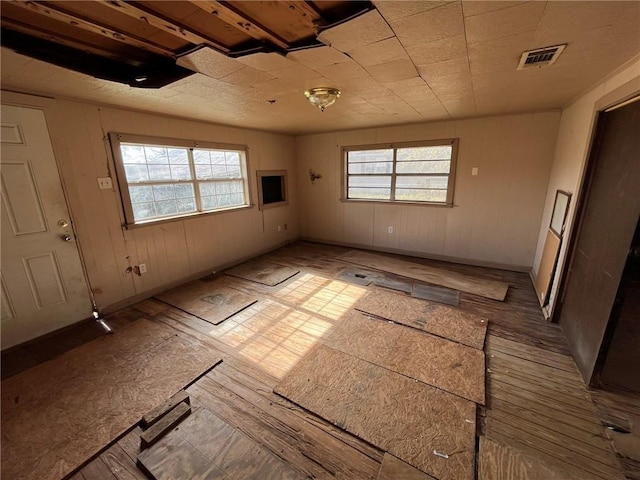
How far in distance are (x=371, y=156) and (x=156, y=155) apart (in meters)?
3.60

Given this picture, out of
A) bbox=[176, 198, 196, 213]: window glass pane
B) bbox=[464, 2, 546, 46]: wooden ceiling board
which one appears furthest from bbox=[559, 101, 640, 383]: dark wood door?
bbox=[176, 198, 196, 213]: window glass pane

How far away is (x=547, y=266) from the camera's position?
10.2 feet

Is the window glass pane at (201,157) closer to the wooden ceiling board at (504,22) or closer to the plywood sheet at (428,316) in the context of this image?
the plywood sheet at (428,316)

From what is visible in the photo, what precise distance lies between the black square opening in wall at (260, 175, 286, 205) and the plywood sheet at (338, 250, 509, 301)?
6.15 ft

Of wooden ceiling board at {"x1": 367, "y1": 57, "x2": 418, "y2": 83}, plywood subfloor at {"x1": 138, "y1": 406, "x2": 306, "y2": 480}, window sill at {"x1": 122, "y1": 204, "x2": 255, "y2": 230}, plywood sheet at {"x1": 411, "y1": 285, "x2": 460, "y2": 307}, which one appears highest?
wooden ceiling board at {"x1": 367, "y1": 57, "x2": 418, "y2": 83}

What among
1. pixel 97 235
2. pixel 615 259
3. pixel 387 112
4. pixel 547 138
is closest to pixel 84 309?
pixel 97 235

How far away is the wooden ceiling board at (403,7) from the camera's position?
117 centimetres

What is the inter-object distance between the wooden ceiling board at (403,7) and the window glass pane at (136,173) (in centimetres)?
327

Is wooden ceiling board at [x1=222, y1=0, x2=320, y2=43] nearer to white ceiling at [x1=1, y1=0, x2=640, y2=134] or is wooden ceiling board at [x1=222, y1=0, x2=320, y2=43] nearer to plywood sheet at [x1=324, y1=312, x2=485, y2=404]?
white ceiling at [x1=1, y1=0, x2=640, y2=134]

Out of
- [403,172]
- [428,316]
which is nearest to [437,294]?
[428,316]

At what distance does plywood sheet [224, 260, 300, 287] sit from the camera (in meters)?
4.01

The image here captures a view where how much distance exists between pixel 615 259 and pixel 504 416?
1.37 m

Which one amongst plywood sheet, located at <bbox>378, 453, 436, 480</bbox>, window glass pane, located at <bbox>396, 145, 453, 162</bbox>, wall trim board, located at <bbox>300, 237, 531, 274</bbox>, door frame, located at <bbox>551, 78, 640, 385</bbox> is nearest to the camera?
plywood sheet, located at <bbox>378, 453, 436, 480</bbox>

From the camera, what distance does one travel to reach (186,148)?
3.73 meters
